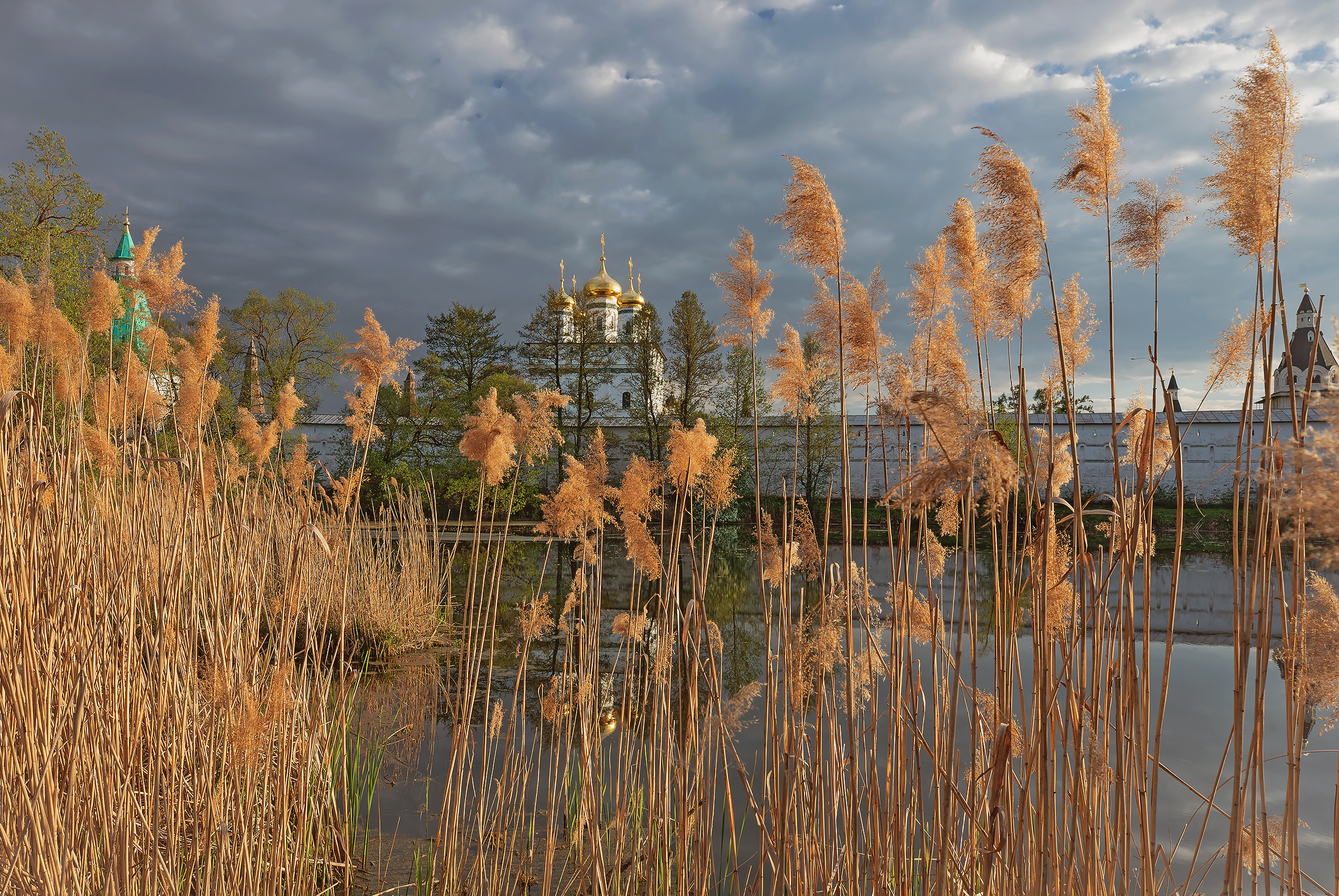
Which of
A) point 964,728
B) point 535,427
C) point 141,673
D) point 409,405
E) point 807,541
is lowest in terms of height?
point 964,728

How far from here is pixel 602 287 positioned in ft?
96.6

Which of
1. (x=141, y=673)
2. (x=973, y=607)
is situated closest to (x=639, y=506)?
(x=973, y=607)

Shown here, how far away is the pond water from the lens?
288 centimetres

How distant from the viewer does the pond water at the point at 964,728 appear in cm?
288

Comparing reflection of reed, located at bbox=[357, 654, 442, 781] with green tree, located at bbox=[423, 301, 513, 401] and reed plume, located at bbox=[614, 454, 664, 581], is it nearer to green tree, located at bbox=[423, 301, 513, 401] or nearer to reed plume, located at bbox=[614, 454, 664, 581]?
reed plume, located at bbox=[614, 454, 664, 581]

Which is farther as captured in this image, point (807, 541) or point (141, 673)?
point (807, 541)

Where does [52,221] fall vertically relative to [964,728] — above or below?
above

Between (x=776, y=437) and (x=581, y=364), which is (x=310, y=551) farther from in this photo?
(x=776, y=437)

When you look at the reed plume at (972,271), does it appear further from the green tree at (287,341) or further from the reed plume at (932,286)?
the green tree at (287,341)

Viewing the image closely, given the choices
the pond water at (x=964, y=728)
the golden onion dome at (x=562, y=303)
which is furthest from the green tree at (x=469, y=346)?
the pond water at (x=964, y=728)

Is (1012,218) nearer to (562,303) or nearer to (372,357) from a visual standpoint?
(372,357)

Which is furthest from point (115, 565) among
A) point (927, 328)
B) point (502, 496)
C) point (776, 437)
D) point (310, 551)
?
point (776, 437)

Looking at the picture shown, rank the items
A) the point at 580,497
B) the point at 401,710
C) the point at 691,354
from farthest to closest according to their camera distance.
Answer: the point at 691,354
the point at 401,710
the point at 580,497

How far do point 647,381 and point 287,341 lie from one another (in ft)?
32.0
